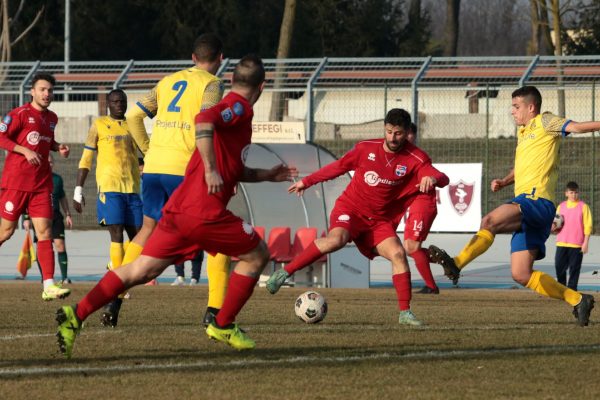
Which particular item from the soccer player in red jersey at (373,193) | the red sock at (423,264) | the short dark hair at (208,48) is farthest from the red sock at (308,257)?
the red sock at (423,264)

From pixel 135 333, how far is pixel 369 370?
2505 millimetres

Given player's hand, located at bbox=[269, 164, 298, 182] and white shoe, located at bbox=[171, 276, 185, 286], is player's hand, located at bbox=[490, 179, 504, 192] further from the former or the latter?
white shoe, located at bbox=[171, 276, 185, 286]

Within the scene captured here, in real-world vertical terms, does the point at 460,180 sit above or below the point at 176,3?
below

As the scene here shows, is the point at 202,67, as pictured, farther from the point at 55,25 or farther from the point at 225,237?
the point at 55,25

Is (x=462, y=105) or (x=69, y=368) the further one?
(x=462, y=105)

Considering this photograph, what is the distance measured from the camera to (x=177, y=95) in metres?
9.45

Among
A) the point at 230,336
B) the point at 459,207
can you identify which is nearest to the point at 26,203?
the point at 230,336

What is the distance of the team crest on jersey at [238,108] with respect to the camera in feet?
24.4

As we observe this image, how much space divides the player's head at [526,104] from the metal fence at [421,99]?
13.5 meters

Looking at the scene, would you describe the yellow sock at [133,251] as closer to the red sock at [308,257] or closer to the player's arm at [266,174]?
the red sock at [308,257]

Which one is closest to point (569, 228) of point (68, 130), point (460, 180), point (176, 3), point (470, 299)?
point (470, 299)

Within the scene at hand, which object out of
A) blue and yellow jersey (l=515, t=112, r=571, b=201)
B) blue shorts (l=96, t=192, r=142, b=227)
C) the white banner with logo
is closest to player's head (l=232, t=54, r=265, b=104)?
Result: blue and yellow jersey (l=515, t=112, r=571, b=201)

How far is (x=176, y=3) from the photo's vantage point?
172 ft

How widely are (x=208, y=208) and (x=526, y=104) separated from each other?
13.8 feet
